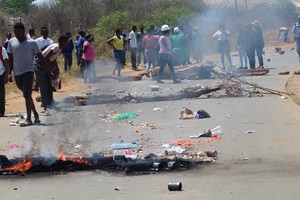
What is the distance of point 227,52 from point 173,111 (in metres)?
10.3

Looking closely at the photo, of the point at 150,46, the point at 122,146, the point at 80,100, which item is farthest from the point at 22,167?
the point at 150,46

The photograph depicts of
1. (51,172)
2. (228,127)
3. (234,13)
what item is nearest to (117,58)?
(234,13)

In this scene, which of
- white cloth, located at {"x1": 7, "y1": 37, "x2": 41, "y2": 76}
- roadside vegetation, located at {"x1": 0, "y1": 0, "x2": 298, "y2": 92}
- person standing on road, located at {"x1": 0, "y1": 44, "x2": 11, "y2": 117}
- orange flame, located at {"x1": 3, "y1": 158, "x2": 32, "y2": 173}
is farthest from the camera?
roadside vegetation, located at {"x1": 0, "y1": 0, "x2": 298, "y2": 92}

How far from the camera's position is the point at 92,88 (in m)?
18.2

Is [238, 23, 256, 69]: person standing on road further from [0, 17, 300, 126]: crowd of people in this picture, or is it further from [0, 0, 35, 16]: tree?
[0, 0, 35, 16]: tree

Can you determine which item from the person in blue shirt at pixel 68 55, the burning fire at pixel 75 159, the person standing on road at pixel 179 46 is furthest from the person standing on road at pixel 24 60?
the person in blue shirt at pixel 68 55

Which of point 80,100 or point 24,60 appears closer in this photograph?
point 24,60

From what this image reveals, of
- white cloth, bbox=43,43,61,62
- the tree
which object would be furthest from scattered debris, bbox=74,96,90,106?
the tree

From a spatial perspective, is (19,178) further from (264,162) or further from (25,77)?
(25,77)

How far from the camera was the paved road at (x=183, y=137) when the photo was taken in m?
6.12

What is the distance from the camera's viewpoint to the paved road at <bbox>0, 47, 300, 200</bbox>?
612 cm

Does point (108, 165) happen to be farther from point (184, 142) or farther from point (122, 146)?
point (184, 142)

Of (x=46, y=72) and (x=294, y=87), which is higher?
(x=46, y=72)

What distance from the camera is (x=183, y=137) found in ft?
29.8
